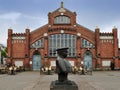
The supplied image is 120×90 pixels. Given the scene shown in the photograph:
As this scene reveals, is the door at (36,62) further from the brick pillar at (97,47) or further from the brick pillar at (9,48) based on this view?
the brick pillar at (97,47)

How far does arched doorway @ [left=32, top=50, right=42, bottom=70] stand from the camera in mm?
53844

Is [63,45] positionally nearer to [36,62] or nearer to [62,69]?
[36,62]

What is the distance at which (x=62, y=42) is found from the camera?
5350 centimetres

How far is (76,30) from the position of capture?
177 feet

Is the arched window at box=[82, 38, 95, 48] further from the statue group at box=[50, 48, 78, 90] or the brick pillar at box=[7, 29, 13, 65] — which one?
the statue group at box=[50, 48, 78, 90]

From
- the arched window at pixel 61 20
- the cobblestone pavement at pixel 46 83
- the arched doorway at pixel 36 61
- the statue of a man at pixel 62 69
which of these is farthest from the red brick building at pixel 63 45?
the statue of a man at pixel 62 69

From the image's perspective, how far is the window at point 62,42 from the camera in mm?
53562

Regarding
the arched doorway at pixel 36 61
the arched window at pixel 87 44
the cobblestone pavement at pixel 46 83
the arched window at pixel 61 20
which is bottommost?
the cobblestone pavement at pixel 46 83

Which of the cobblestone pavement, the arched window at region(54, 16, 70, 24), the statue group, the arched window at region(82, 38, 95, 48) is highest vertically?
the arched window at region(54, 16, 70, 24)

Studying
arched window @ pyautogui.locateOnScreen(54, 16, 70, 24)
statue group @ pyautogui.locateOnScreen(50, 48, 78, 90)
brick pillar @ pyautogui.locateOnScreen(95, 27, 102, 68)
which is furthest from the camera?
arched window @ pyautogui.locateOnScreen(54, 16, 70, 24)

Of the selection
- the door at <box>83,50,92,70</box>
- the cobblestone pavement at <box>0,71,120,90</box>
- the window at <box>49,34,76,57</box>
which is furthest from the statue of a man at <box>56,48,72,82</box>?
the door at <box>83,50,92,70</box>

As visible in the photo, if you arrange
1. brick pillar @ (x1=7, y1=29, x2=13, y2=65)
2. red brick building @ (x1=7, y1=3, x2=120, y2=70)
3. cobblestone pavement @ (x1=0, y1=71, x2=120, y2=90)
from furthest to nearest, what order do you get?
red brick building @ (x1=7, y1=3, x2=120, y2=70) < brick pillar @ (x1=7, y1=29, x2=13, y2=65) < cobblestone pavement @ (x1=0, y1=71, x2=120, y2=90)

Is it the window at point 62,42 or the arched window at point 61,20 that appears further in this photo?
the arched window at point 61,20

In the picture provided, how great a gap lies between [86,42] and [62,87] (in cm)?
4237
